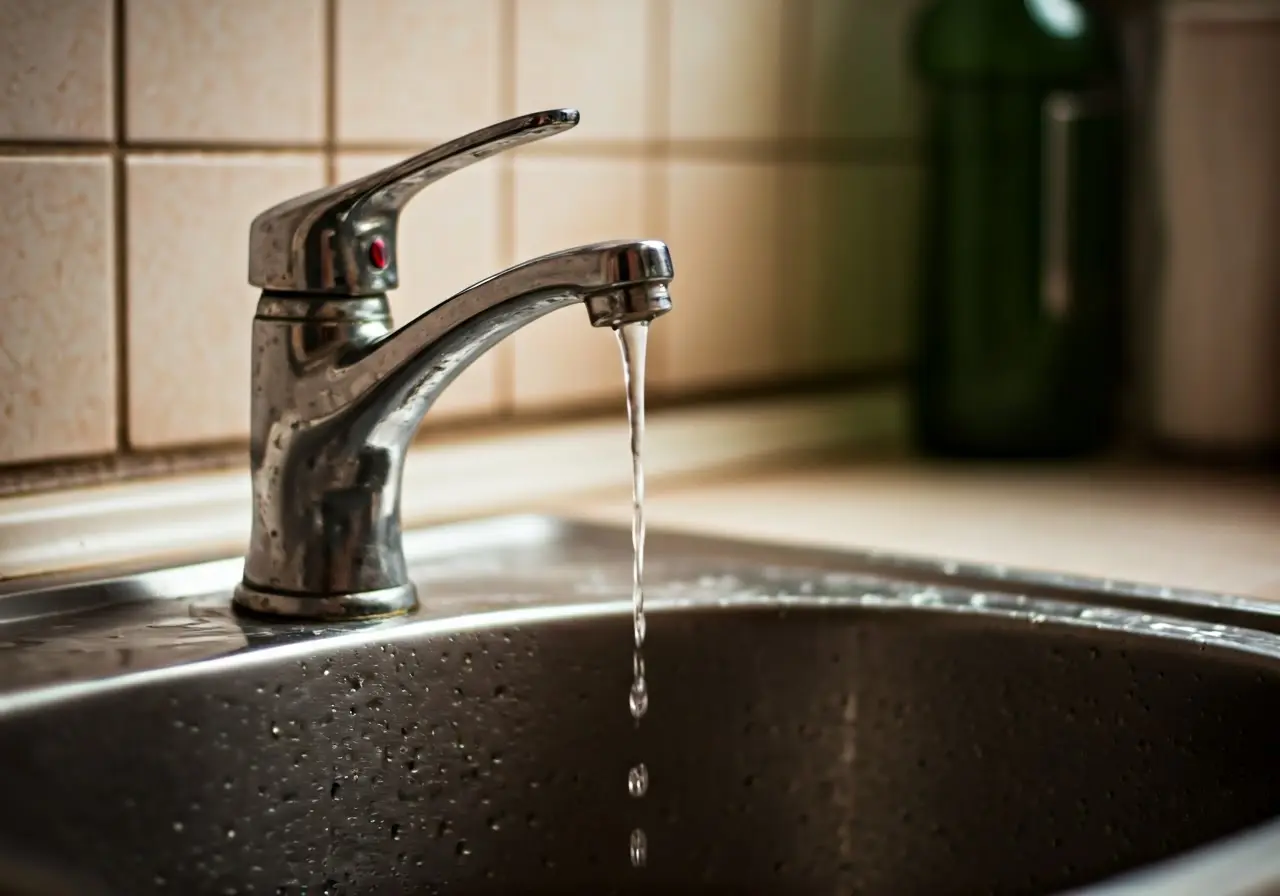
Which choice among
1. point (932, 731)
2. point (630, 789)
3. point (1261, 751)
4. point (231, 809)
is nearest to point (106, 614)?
point (231, 809)

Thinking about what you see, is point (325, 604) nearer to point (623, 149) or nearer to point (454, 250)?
point (454, 250)

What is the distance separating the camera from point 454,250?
0.96 m

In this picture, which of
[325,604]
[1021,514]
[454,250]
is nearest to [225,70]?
[454,250]

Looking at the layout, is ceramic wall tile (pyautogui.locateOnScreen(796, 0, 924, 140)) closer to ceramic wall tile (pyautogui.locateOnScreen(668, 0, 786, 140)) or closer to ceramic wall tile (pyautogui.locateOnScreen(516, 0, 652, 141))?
ceramic wall tile (pyautogui.locateOnScreen(668, 0, 786, 140))

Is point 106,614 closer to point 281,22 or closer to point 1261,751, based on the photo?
point 281,22

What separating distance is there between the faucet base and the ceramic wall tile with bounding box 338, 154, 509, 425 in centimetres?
23

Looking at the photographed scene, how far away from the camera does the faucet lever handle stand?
2.20 feet

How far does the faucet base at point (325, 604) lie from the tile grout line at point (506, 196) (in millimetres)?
296

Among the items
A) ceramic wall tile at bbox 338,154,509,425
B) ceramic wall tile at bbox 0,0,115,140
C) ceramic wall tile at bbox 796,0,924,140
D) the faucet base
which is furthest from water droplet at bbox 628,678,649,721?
ceramic wall tile at bbox 796,0,924,140

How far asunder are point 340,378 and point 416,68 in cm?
30

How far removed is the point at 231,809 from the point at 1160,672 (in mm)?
369

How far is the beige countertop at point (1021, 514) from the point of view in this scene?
897 mm

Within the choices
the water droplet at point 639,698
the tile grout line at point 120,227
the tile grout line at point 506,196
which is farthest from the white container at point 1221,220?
the tile grout line at point 120,227

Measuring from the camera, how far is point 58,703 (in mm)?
599
